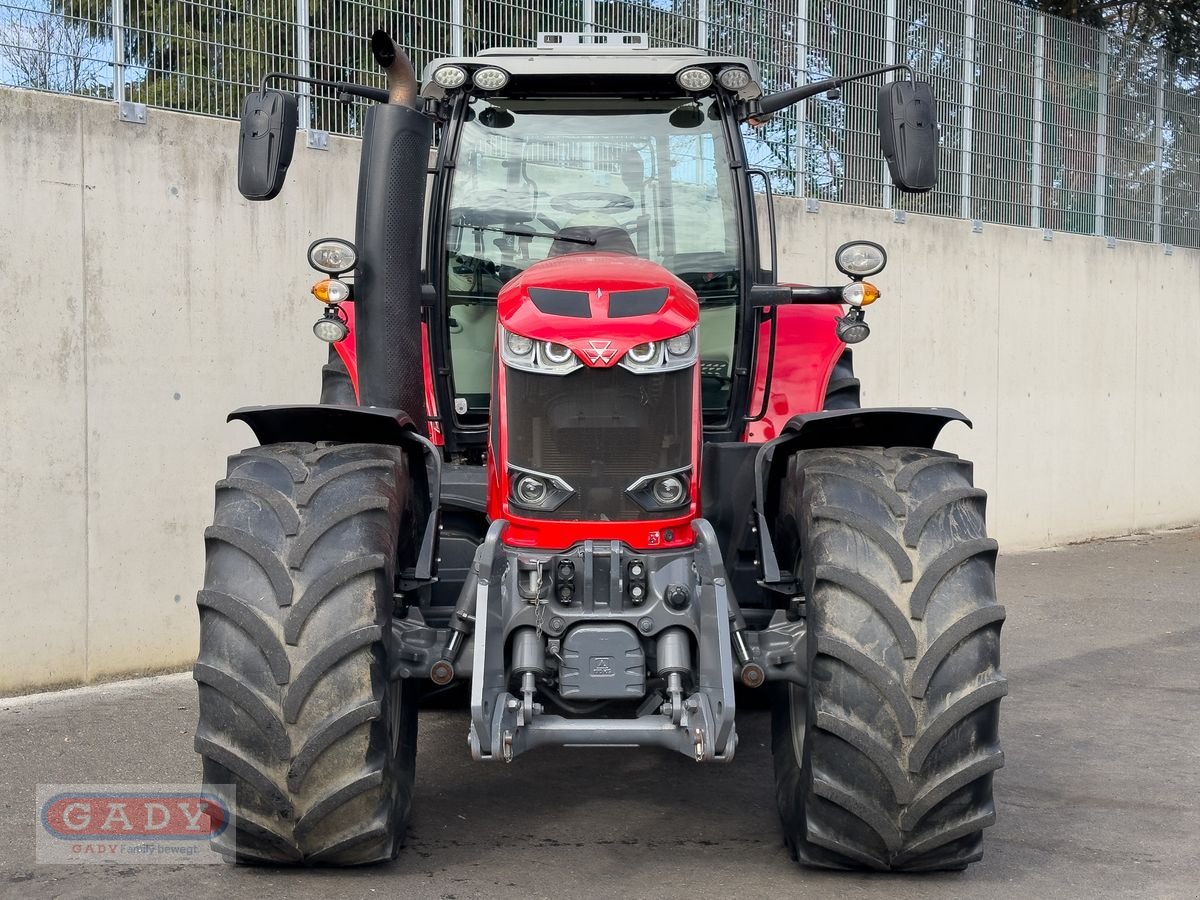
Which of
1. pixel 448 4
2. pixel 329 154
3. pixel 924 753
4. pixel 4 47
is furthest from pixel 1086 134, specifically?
pixel 924 753

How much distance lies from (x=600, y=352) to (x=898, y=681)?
1.21m

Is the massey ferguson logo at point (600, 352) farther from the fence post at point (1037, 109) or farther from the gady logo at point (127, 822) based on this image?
the fence post at point (1037, 109)

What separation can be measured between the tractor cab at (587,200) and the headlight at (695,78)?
0.50 feet

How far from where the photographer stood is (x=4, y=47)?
6551mm

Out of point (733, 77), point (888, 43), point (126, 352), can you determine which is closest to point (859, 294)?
point (733, 77)

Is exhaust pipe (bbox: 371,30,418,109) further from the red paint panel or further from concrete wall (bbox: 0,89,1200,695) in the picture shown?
concrete wall (bbox: 0,89,1200,695)

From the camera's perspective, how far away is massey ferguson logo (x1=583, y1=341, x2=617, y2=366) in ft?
13.7

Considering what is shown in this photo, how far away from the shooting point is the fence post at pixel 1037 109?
12.5m

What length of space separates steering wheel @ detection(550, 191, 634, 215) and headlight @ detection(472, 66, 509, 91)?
45 cm

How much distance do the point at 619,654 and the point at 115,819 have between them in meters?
1.90

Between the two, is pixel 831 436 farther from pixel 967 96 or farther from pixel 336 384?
pixel 967 96

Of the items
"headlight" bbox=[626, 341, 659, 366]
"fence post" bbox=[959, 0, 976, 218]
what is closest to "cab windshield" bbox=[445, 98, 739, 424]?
"headlight" bbox=[626, 341, 659, 366]

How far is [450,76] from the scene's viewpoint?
5.16m

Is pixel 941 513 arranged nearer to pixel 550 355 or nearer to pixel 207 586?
pixel 550 355
